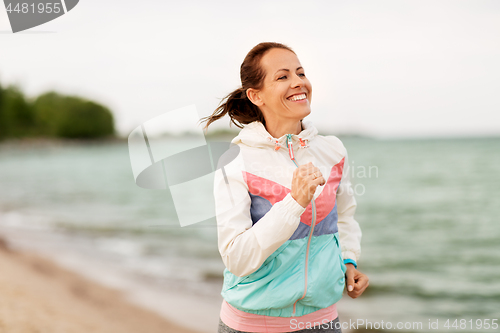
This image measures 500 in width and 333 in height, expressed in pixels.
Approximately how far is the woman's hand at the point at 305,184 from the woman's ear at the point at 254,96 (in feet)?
1.37

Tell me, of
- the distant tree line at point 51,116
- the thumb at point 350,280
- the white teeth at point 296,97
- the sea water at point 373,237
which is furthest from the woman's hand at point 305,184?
the distant tree line at point 51,116

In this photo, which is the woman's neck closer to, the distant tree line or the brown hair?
the brown hair

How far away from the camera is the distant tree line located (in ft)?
130

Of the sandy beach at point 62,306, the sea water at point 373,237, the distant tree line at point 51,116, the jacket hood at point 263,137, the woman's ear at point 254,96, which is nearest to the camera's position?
the jacket hood at point 263,137

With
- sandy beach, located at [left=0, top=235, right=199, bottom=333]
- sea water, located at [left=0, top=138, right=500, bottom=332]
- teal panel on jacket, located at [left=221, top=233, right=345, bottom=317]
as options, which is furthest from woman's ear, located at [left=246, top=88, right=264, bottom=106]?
sandy beach, located at [left=0, top=235, right=199, bottom=333]

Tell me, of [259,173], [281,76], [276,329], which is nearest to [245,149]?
[259,173]

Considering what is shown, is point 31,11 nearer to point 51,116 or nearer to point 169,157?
point 169,157

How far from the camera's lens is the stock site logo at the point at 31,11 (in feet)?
15.5

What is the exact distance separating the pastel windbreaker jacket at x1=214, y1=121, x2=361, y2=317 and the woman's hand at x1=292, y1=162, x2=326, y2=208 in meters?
0.02

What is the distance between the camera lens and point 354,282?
1.62 m

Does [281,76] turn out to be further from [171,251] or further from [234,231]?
[171,251]

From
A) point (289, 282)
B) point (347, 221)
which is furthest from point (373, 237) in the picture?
point (289, 282)

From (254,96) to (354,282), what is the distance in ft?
2.67

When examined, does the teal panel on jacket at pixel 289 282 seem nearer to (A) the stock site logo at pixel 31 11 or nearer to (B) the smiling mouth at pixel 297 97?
(B) the smiling mouth at pixel 297 97
